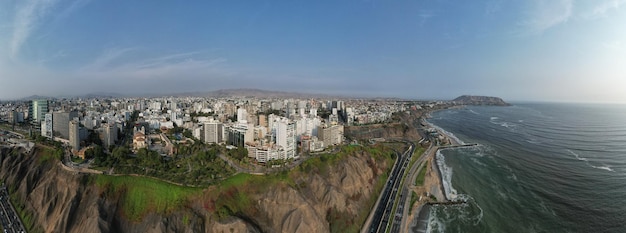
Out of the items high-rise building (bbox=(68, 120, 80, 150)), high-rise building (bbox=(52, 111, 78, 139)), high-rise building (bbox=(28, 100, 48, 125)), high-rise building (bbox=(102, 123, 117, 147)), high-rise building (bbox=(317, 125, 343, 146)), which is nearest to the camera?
high-rise building (bbox=(68, 120, 80, 150))

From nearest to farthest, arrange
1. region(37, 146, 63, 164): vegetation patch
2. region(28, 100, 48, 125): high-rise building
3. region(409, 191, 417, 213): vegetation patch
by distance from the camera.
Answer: region(37, 146, 63, 164): vegetation patch → region(409, 191, 417, 213): vegetation patch → region(28, 100, 48, 125): high-rise building

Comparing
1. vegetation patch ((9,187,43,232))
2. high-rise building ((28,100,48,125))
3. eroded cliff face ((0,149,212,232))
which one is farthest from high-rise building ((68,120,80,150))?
high-rise building ((28,100,48,125))

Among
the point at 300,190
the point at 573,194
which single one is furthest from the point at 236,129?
the point at 573,194

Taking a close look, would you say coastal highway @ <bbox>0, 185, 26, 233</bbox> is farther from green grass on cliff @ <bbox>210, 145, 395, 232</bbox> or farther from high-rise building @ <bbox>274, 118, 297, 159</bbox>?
high-rise building @ <bbox>274, 118, 297, 159</bbox>

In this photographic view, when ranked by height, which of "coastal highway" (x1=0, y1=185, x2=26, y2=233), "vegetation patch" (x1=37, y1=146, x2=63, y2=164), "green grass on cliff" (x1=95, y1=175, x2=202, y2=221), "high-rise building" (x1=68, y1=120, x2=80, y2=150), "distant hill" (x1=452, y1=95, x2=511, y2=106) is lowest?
"coastal highway" (x1=0, y1=185, x2=26, y2=233)

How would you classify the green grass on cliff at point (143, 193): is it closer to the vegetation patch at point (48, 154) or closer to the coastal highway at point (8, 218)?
the coastal highway at point (8, 218)

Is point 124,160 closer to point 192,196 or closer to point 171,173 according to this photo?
point 171,173

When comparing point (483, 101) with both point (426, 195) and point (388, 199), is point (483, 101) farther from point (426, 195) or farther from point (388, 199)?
point (388, 199)
